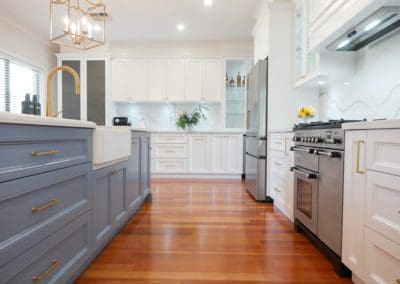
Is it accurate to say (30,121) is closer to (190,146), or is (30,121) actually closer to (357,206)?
(357,206)

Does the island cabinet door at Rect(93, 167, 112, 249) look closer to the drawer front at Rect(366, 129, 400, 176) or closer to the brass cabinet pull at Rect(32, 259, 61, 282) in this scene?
the brass cabinet pull at Rect(32, 259, 61, 282)

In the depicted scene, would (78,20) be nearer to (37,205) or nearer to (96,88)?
(37,205)

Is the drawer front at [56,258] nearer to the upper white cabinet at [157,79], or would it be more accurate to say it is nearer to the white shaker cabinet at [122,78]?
the upper white cabinet at [157,79]

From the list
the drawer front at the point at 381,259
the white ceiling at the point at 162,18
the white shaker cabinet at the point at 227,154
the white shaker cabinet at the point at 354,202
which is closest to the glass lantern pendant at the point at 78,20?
the white ceiling at the point at 162,18

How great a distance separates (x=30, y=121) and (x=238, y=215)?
2.21 metres

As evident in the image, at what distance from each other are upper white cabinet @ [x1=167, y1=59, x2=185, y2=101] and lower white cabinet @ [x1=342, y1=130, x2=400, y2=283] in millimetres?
3920

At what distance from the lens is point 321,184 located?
1828mm

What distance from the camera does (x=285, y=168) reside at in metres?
2.66

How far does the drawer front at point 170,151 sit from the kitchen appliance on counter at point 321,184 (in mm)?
2813

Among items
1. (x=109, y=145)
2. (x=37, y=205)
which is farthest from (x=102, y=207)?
(x=37, y=205)

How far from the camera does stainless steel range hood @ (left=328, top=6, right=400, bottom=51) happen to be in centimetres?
164

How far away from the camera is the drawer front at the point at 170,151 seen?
4902 mm

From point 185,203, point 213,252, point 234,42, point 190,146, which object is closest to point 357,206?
point 213,252

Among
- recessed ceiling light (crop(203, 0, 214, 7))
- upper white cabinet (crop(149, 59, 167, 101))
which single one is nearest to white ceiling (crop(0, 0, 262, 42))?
recessed ceiling light (crop(203, 0, 214, 7))
